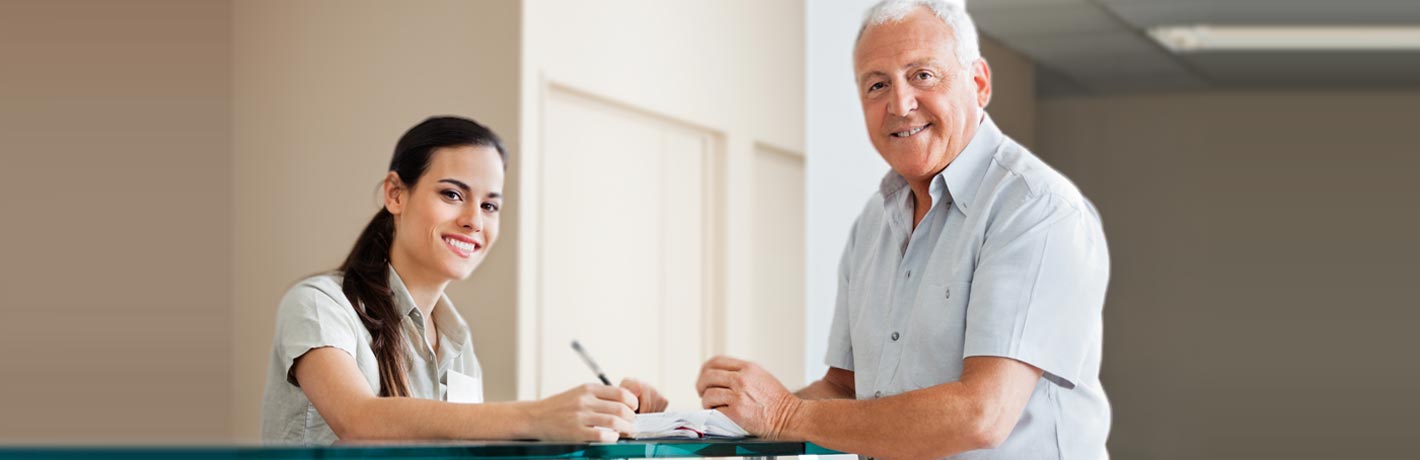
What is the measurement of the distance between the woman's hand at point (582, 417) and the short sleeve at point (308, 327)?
39 centimetres

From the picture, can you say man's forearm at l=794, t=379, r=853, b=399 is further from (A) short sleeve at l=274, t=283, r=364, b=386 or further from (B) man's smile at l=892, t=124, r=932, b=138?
(A) short sleeve at l=274, t=283, r=364, b=386

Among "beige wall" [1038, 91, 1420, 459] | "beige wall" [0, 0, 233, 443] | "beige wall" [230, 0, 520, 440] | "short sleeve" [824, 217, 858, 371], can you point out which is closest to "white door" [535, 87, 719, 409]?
"beige wall" [230, 0, 520, 440]

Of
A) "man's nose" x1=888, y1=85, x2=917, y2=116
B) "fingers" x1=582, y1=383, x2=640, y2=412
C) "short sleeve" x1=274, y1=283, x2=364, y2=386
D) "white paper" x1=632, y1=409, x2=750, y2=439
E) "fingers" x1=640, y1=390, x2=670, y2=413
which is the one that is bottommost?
"fingers" x1=640, y1=390, x2=670, y2=413

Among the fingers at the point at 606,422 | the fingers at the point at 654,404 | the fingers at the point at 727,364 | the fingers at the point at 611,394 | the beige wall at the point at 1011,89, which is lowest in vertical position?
the fingers at the point at 654,404

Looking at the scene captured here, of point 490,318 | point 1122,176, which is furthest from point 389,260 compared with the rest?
point 1122,176

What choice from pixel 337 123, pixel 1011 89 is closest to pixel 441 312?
pixel 337 123

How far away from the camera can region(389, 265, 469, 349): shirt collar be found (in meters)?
1.94

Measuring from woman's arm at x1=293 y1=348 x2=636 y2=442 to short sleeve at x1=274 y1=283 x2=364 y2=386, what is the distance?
0.06 m

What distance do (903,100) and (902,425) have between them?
45 cm

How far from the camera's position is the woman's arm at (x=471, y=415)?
4.55 ft

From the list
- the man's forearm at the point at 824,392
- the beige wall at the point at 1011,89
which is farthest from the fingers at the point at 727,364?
the beige wall at the point at 1011,89

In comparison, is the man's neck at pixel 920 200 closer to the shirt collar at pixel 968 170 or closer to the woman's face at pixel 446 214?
the shirt collar at pixel 968 170

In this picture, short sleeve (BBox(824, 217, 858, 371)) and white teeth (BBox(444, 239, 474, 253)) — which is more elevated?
white teeth (BBox(444, 239, 474, 253))

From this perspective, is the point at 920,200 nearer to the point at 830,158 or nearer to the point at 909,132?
the point at 909,132
